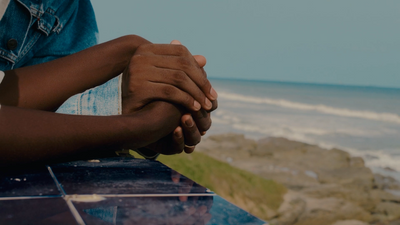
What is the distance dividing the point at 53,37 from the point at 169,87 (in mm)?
885

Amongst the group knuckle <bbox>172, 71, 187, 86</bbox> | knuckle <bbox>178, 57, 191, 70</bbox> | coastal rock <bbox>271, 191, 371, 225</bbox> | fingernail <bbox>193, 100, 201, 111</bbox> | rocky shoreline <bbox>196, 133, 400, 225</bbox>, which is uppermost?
knuckle <bbox>178, 57, 191, 70</bbox>

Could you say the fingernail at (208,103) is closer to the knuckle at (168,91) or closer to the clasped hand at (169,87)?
the clasped hand at (169,87)

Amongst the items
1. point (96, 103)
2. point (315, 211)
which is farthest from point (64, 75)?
point (315, 211)

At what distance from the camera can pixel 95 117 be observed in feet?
3.43

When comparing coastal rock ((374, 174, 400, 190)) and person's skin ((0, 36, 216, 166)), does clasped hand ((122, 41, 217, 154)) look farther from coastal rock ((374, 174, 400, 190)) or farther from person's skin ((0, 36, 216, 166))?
coastal rock ((374, 174, 400, 190))

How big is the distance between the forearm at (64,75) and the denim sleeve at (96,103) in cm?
9

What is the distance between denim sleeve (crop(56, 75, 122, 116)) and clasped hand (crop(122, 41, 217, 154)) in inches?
1.8

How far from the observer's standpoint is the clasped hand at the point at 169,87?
1.26 meters

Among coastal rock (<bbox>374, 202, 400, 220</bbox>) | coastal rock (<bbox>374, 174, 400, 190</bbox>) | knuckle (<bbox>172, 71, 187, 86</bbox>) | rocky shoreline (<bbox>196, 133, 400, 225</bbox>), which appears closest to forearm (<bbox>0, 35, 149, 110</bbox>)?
knuckle (<bbox>172, 71, 187, 86</bbox>)

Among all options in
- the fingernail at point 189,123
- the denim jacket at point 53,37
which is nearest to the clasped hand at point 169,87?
the fingernail at point 189,123

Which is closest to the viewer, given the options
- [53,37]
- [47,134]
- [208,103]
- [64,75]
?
[47,134]

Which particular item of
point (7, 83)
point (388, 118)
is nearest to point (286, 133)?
point (388, 118)

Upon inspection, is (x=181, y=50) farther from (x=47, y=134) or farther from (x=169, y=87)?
(x=47, y=134)

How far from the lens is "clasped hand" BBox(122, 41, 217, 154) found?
126 cm
